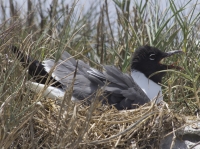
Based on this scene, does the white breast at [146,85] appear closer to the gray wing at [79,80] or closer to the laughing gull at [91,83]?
the laughing gull at [91,83]

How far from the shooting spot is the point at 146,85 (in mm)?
6887

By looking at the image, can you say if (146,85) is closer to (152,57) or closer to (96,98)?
(152,57)

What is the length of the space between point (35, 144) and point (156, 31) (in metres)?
3.29

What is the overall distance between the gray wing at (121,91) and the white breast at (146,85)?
1.28 feet

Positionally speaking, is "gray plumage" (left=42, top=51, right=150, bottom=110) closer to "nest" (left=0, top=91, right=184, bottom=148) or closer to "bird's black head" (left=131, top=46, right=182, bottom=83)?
"nest" (left=0, top=91, right=184, bottom=148)

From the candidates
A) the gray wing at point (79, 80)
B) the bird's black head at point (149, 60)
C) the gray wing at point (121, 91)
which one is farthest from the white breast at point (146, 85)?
the gray wing at point (79, 80)

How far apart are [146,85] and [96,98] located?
3.03 metres

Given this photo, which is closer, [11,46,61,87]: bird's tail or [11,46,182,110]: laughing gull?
[11,46,61,87]: bird's tail

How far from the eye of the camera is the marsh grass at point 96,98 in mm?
4164

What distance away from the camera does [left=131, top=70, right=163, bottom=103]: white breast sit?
6707mm

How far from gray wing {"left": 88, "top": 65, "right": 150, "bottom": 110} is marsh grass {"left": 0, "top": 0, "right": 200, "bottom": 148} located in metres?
0.26

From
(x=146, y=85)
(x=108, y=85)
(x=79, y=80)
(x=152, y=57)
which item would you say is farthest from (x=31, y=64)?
(x=152, y=57)

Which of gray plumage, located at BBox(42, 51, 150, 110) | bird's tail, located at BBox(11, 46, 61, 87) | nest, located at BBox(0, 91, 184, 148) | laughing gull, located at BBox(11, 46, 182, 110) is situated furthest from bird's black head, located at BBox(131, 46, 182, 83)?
nest, located at BBox(0, 91, 184, 148)

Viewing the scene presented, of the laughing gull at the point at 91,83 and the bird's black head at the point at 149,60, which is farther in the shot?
the bird's black head at the point at 149,60
